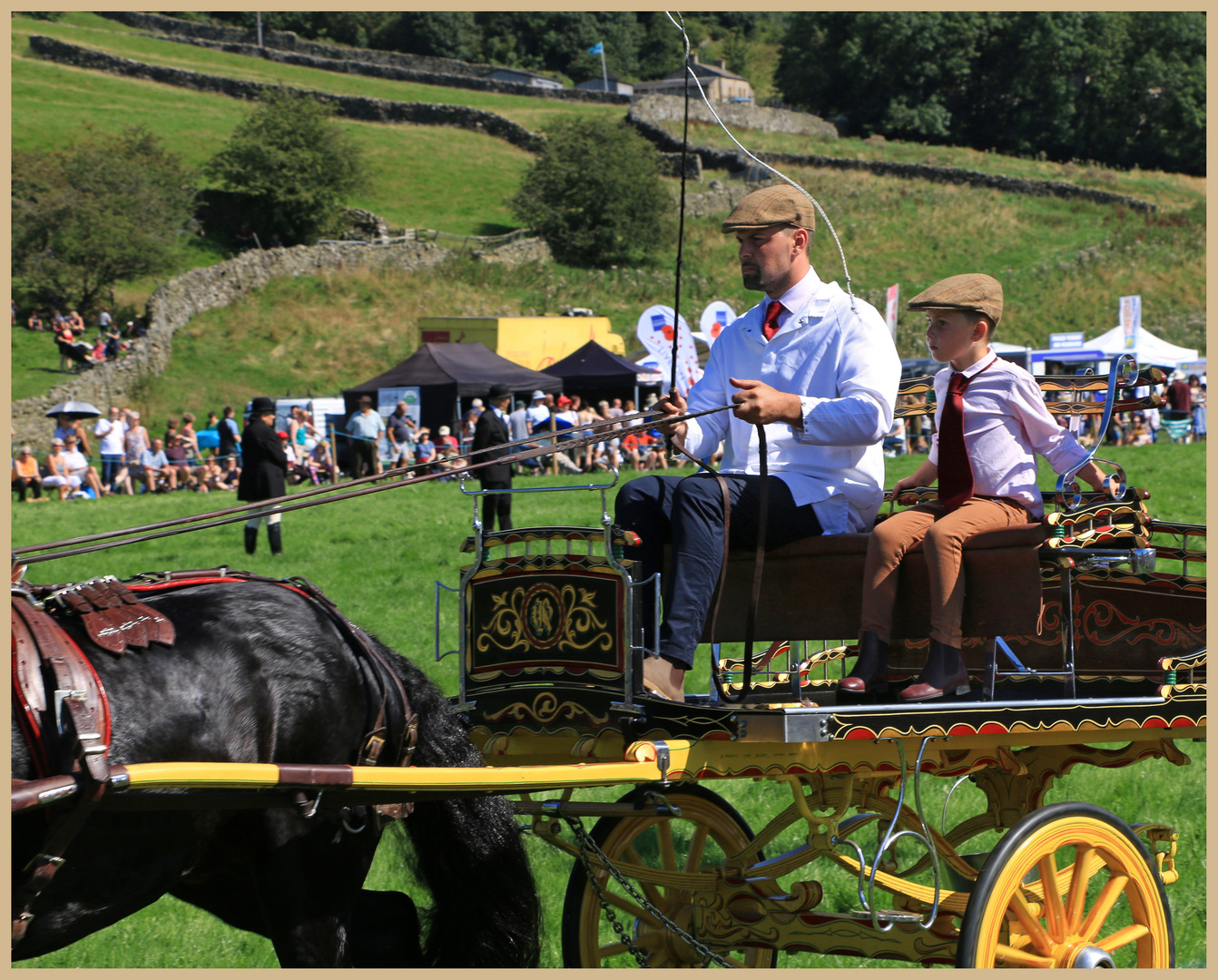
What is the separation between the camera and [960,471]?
410 centimetres

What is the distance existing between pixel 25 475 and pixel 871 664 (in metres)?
18.4

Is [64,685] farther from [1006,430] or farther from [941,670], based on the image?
[1006,430]

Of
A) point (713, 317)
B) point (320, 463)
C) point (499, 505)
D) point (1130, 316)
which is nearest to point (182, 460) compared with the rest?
point (320, 463)

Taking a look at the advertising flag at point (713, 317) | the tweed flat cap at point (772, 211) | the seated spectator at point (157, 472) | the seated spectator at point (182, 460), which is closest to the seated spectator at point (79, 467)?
the seated spectator at point (157, 472)

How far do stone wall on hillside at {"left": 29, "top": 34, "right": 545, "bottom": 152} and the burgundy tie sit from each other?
186ft

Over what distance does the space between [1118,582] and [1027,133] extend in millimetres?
78246

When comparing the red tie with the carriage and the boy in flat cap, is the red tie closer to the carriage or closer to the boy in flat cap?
the boy in flat cap

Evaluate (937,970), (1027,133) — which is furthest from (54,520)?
(1027,133)

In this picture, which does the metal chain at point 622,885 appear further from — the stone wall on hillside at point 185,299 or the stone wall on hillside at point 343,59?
the stone wall on hillside at point 343,59

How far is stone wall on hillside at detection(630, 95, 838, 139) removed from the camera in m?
60.8

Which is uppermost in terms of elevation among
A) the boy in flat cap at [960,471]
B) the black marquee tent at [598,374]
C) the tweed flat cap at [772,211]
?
the tweed flat cap at [772,211]

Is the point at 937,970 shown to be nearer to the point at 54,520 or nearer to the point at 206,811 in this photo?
the point at 206,811

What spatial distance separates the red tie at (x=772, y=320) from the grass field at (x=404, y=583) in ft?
6.93

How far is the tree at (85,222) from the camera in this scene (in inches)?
1403
